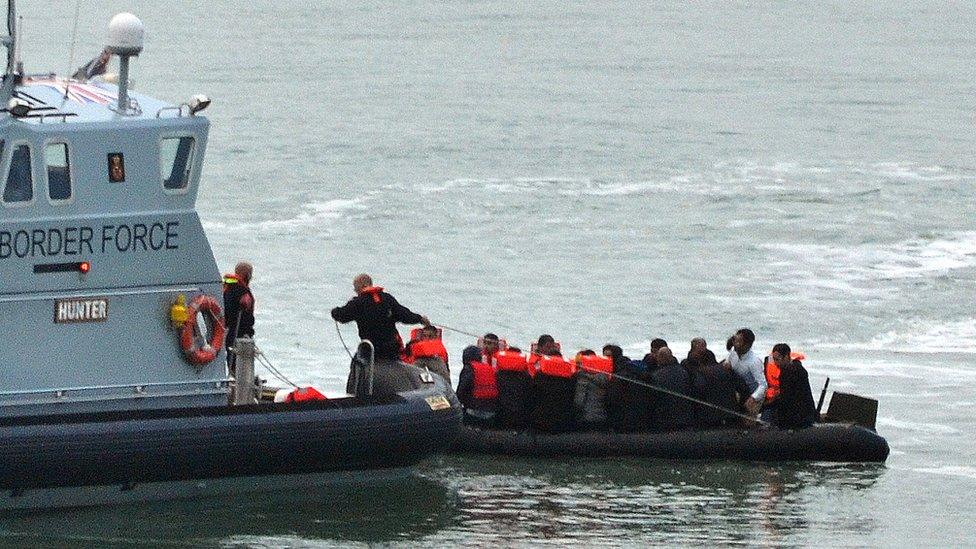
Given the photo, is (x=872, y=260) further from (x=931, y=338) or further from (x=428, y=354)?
(x=428, y=354)

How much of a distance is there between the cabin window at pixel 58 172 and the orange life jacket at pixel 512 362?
3.39 m

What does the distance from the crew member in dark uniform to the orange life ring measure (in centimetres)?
50

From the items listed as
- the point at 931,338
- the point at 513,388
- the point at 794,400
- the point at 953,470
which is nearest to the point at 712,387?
the point at 794,400

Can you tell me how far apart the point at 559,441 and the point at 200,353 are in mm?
2883

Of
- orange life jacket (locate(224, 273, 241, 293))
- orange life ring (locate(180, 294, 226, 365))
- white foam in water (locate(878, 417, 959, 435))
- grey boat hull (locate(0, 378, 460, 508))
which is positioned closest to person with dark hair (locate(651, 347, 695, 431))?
grey boat hull (locate(0, 378, 460, 508))

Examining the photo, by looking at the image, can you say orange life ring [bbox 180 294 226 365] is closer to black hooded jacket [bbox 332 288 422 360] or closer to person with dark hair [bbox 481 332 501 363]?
black hooded jacket [bbox 332 288 422 360]

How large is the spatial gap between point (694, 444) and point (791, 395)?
773 mm

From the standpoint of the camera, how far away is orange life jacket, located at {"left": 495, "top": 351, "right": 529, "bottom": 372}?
13938 millimetres

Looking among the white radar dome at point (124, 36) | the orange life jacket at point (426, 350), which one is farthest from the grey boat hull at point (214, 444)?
the white radar dome at point (124, 36)

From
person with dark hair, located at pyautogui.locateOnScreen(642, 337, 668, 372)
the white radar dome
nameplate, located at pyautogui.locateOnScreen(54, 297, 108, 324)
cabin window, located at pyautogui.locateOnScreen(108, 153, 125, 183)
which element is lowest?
person with dark hair, located at pyautogui.locateOnScreen(642, 337, 668, 372)

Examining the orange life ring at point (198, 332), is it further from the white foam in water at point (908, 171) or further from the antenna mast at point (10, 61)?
the white foam in water at point (908, 171)

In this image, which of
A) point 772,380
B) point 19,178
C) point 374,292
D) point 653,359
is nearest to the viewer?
point 19,178

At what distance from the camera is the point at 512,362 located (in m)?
13.9

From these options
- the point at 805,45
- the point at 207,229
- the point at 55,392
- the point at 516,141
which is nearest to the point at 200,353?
the point at 55,392
